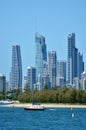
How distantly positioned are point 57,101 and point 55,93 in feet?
8.91

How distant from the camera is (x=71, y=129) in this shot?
73875 mm

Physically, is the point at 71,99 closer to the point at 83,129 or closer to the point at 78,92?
the point at 78,92

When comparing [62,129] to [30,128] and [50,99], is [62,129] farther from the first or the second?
[50,99]

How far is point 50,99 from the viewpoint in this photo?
198000 millimetres

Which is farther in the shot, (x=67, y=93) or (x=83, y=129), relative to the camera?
(x=67, y=93)

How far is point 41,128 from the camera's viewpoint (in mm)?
75000

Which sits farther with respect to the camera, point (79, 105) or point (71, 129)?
point (79, 105)

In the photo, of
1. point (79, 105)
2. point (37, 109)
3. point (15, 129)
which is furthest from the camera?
point (79, 105)

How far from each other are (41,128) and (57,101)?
12192cm

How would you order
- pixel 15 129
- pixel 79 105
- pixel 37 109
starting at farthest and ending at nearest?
pixel 79 105
pixel 37 109
pixel 15 129

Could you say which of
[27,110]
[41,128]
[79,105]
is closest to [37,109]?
[27,110]

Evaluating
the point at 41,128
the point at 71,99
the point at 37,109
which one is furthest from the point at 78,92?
the point at 41,128

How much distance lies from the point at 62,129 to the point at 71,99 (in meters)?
121

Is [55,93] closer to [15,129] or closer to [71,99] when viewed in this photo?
[71,99]
